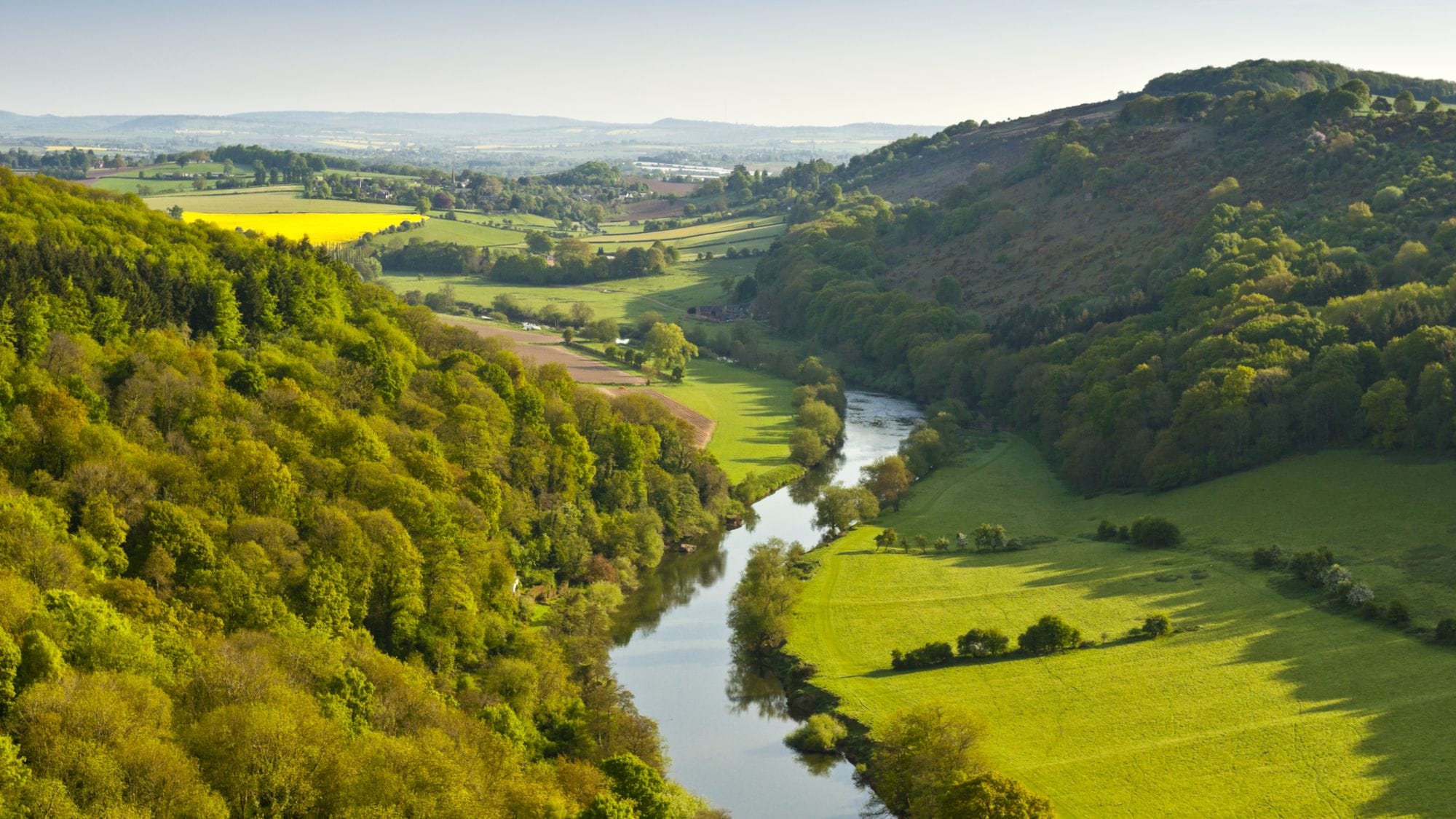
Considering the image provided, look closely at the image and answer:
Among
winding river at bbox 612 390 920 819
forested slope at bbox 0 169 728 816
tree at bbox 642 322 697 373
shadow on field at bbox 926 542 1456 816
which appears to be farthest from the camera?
tree at bbox 642 322 697 373

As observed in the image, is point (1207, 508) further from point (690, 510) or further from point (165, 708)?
point (165, 708)

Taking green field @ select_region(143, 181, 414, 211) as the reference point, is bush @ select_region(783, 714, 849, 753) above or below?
below

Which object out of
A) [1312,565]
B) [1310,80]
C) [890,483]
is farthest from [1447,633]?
[1310,80]

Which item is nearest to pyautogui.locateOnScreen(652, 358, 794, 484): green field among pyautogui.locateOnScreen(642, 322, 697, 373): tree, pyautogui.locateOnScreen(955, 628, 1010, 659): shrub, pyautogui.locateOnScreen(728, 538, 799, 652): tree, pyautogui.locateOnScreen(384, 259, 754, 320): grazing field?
pyautogui.locateOnScreen(642, 322, 697, 373): tree

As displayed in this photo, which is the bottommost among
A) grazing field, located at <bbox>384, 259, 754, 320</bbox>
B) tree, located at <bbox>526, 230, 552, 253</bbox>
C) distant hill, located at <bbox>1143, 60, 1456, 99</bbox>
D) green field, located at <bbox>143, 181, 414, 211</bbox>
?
grazing field, located at <bbox>384, 259, 754, 320</bbox>

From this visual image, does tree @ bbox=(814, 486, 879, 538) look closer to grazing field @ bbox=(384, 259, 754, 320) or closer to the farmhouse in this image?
grazing field @ bbox=(384, 259, 754, 320)

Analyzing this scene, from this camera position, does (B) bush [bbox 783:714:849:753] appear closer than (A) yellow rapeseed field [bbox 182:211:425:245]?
Yes

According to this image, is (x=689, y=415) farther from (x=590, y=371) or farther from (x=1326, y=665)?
(x=1326, y=665)
